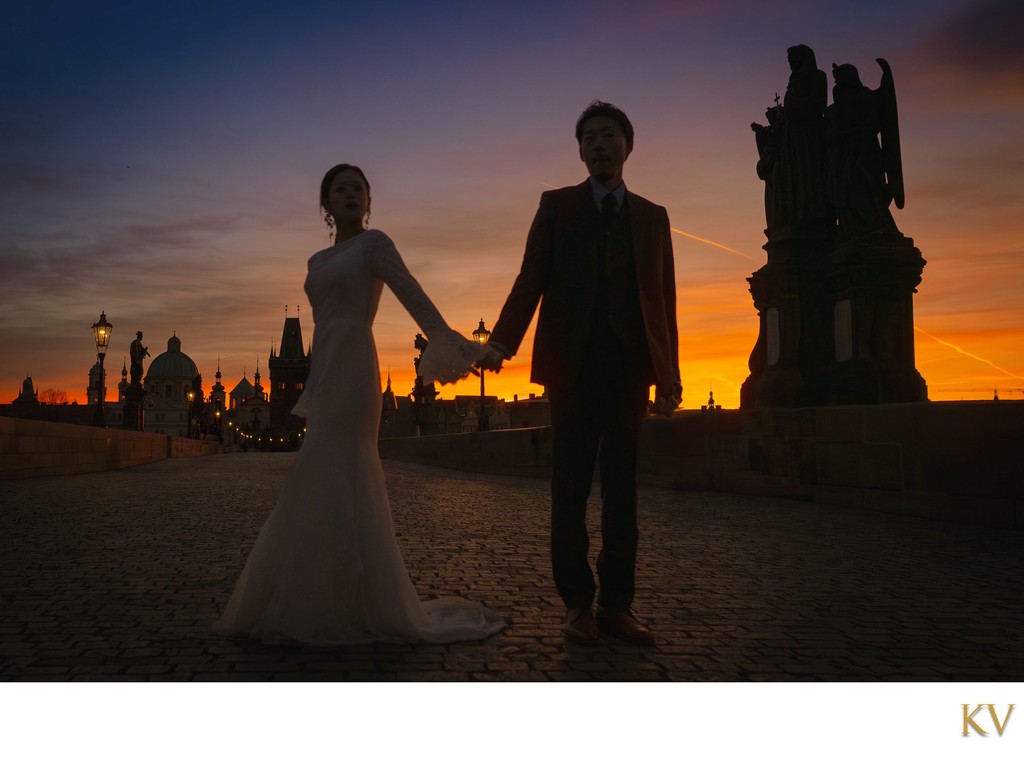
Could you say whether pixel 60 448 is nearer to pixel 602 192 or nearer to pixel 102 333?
pixel 102 333

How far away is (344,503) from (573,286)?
1309mm

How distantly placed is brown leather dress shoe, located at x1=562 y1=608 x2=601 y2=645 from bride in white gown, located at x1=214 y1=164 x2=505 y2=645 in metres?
0.32

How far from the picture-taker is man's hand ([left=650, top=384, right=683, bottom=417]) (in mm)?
3883

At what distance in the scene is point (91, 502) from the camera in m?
11.3

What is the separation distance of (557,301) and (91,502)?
936cm

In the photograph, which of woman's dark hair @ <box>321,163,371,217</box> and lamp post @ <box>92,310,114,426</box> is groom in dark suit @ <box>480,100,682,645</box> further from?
lamp post @ <box>92,310,114,426</box>

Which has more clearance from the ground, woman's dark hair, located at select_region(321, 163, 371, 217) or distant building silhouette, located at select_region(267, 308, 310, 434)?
distant building silhouette, located at select_region(267, 308, 310, 434)

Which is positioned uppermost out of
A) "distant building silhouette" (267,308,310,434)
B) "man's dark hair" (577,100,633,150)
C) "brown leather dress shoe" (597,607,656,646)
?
"distant building silhouette" (267,308,310,434)

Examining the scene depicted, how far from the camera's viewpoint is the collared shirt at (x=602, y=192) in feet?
12.8

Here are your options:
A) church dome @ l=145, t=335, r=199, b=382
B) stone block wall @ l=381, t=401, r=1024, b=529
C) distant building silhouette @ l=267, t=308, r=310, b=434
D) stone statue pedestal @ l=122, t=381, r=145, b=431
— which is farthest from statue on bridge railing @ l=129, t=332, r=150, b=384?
church dome @ l=145, t=335, r=199, b=382

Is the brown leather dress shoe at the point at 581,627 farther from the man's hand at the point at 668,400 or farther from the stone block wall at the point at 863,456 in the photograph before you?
the stone block wall at the point at 863,456

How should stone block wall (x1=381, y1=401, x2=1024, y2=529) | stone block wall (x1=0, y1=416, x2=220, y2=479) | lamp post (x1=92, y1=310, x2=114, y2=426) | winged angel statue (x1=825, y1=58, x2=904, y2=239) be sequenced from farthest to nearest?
lamp post (x1=92, y1=310, x2=114, y2=426), stone block wall (x1=0, y1=416, x2=220, y2=479), winged angel statue (x1=825, y1=58, x2=904, y2=239), stone block wall (x1=381, y1=401, x2=1024, y2=529)

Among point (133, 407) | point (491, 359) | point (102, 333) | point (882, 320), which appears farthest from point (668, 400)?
point (133, 407)

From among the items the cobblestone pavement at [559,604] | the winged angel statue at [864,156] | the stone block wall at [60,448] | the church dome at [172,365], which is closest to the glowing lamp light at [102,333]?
the stone block wall at [60,448]
